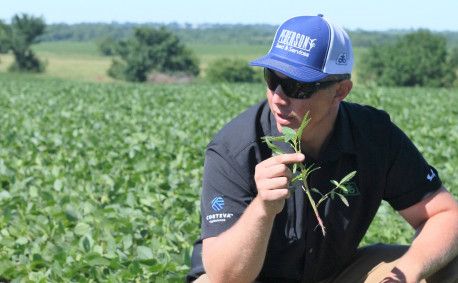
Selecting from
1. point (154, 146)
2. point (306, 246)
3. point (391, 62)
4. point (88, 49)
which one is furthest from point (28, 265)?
point (88, 49)

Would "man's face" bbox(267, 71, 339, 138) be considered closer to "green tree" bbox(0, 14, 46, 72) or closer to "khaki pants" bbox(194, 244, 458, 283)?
"khaki pants" bbox(194, 244, 458, 283)

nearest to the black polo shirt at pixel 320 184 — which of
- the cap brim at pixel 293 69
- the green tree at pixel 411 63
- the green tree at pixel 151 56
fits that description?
the cap brim at pixel 293 69

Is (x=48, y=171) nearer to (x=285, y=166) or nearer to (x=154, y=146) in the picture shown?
(x=154, y=146)

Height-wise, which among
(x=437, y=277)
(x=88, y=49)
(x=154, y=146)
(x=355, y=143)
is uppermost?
(x=355, y=143)

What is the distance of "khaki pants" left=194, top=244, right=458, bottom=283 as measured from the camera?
2.77m

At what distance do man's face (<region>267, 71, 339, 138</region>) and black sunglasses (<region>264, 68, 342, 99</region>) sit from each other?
0.01 m

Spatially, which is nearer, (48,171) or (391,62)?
(48,171)

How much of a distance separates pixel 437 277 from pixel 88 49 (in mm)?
108644

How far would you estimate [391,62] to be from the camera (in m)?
64.4

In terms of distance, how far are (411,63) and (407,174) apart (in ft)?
208

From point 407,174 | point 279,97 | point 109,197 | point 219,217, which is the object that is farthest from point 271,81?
point 109,197

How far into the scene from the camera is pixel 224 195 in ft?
8.53

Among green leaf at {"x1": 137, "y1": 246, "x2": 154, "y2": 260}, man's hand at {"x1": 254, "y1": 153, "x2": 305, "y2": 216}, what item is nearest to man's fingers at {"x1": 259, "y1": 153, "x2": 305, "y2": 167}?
man's hand at {"x1": 254, "y1": 153, "x2": 305, "y2": 216}

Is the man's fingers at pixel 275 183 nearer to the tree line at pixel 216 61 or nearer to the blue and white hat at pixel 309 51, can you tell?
the blue and white hat at pixel 309 51
